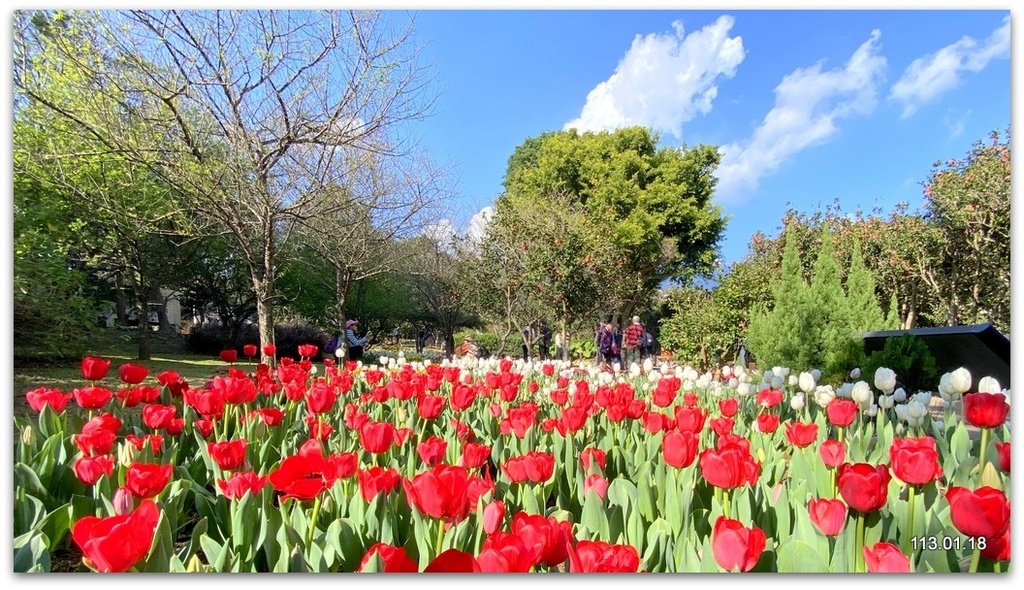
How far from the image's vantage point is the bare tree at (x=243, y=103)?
3609 millimetres

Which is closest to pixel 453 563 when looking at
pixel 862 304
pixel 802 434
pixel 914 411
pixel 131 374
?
pixel 802 434

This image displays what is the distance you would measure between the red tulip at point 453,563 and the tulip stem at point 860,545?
0.72 m

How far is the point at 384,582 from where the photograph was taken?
93 cm

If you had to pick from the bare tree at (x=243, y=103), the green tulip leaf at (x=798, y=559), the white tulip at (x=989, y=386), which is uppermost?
the bare tree at (x=243, y=103)

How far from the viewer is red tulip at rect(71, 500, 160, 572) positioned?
80 cm

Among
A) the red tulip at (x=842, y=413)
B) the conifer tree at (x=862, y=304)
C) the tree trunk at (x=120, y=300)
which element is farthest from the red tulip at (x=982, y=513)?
the conifer tree at (x=862, y=304)

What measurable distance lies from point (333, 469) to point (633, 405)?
119 centimetres

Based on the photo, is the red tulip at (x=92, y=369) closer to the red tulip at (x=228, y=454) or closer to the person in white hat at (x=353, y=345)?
the red tulip at (x=228, y=454)

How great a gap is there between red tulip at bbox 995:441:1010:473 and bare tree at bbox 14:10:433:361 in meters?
2.98

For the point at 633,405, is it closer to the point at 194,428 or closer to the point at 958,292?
the point at 194,428

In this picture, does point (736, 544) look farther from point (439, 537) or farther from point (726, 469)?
point (439, 537)

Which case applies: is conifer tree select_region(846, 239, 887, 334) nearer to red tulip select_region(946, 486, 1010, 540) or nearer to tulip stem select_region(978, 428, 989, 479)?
tulip stem select_region(978, 428, 989, 479)

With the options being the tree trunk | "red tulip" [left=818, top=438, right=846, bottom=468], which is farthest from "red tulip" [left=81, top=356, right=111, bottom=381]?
"red tulip" [left=818, top=438, right=846, bottom=468]

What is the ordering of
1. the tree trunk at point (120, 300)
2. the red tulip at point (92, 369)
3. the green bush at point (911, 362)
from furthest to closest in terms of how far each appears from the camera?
the tree trunk at point (120, 300) < the green bush at point (911, 362) < the red tulip at point (92, 369)
